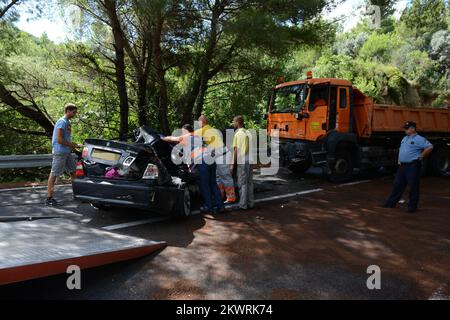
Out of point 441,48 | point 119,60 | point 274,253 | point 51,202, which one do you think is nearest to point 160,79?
point 119,60

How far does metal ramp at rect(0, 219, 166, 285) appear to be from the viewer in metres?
3.46

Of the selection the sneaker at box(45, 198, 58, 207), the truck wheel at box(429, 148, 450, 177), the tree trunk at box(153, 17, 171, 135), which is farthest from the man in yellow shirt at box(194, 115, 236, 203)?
the truck wheel at box(429, 148, 450, 177)

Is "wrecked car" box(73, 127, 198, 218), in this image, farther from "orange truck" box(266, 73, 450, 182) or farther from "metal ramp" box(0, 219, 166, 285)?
"orange truck" box(266, 73, 450, 182)

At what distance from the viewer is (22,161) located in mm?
9516

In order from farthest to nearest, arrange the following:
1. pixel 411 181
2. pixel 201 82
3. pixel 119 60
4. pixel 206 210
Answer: pixel 201 82 → pixel 119 60 → pixel 411 181 → pixel 206 210

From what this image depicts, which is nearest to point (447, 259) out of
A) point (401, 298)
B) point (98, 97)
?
point (401, 298)

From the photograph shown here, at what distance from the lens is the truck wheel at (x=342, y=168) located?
1063 cm

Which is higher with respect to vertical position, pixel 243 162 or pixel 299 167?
pixel 243 162

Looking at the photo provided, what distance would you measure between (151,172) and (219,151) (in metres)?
1.63

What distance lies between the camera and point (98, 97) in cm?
1366

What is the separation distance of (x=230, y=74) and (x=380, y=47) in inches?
903

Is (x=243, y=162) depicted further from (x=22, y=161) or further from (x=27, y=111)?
(x=27, y=111)
